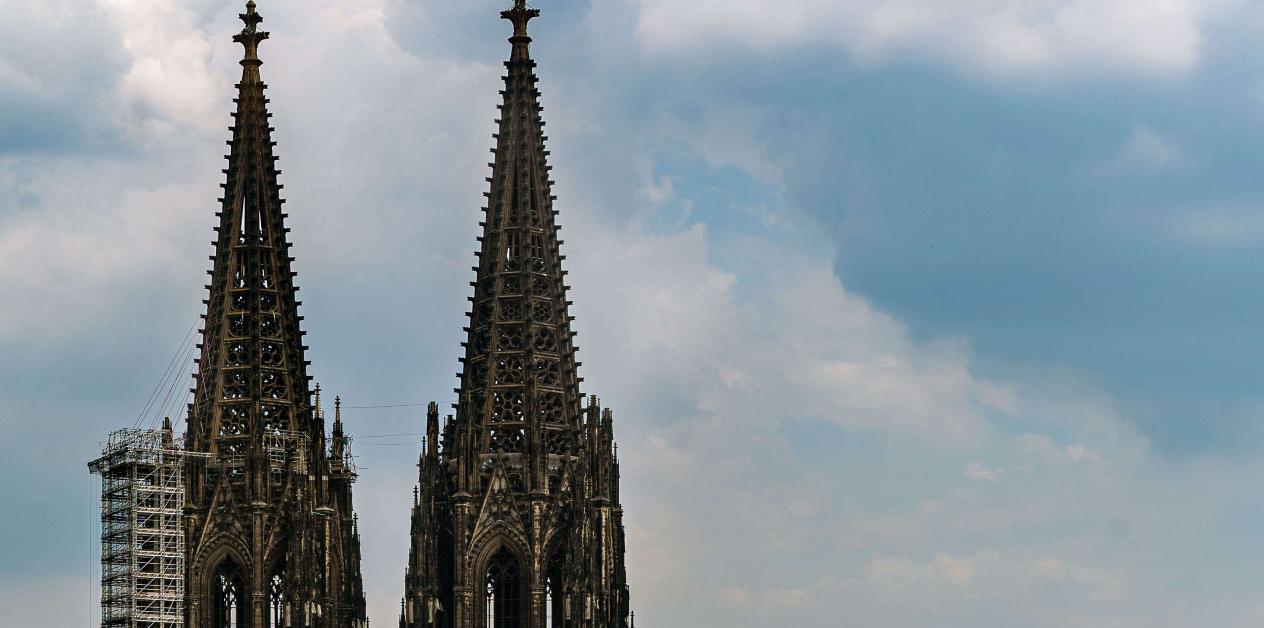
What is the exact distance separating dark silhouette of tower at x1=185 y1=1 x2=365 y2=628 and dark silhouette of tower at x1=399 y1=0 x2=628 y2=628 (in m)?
4.29

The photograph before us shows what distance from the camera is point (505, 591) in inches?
6452

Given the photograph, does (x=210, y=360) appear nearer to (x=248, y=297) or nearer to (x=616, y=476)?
(x=248, y=297)

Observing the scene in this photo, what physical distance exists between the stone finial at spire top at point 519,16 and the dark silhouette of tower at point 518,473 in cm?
649

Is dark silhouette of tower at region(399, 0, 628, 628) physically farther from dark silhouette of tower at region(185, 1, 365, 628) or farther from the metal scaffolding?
the metal scaffolding

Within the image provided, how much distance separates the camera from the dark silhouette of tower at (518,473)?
162875 millimetres

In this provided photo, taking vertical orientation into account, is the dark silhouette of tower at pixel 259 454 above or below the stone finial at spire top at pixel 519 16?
below

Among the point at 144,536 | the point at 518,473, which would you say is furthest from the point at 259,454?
the point at 518,473

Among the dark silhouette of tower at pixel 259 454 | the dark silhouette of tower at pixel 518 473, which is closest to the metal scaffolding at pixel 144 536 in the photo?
the dark silhouette of tower at pixel 259 454

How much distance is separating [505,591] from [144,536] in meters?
15.5

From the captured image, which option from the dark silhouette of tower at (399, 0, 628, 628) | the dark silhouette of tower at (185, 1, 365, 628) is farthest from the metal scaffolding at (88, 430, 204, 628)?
the dark silhouette of tower at (399, 0, 628, 628)

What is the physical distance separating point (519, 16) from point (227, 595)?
28.9m

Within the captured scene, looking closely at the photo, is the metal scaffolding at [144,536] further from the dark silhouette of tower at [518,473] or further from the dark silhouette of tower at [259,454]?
the dark silhouette of tower at [518,473]

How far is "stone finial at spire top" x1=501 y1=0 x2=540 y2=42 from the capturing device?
171 metres

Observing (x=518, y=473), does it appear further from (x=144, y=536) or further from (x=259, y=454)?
(x=144, y=536)
